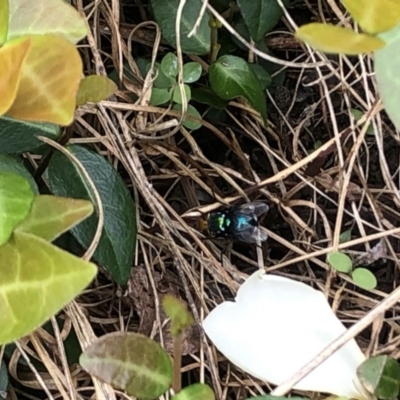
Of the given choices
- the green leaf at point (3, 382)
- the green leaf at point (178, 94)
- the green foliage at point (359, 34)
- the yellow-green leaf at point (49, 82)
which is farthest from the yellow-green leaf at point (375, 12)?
the green leaf at point (3, 382)

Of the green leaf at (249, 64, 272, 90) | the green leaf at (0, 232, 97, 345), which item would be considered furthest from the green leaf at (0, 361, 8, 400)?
the green leaf at (249, 64, 272, 90)

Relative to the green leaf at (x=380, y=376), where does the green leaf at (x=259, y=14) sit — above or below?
above

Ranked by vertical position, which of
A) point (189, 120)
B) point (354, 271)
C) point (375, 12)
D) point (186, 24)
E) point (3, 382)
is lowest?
point (3, 382)

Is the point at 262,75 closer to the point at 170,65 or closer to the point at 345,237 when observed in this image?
the point at 170,65

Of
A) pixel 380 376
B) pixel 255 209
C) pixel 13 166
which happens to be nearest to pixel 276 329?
pixel 380 376

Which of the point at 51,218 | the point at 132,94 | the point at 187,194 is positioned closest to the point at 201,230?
the point at 187,194

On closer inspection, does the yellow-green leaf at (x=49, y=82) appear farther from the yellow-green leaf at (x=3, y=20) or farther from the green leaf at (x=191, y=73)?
the green leaf at (x=191, y=73)
